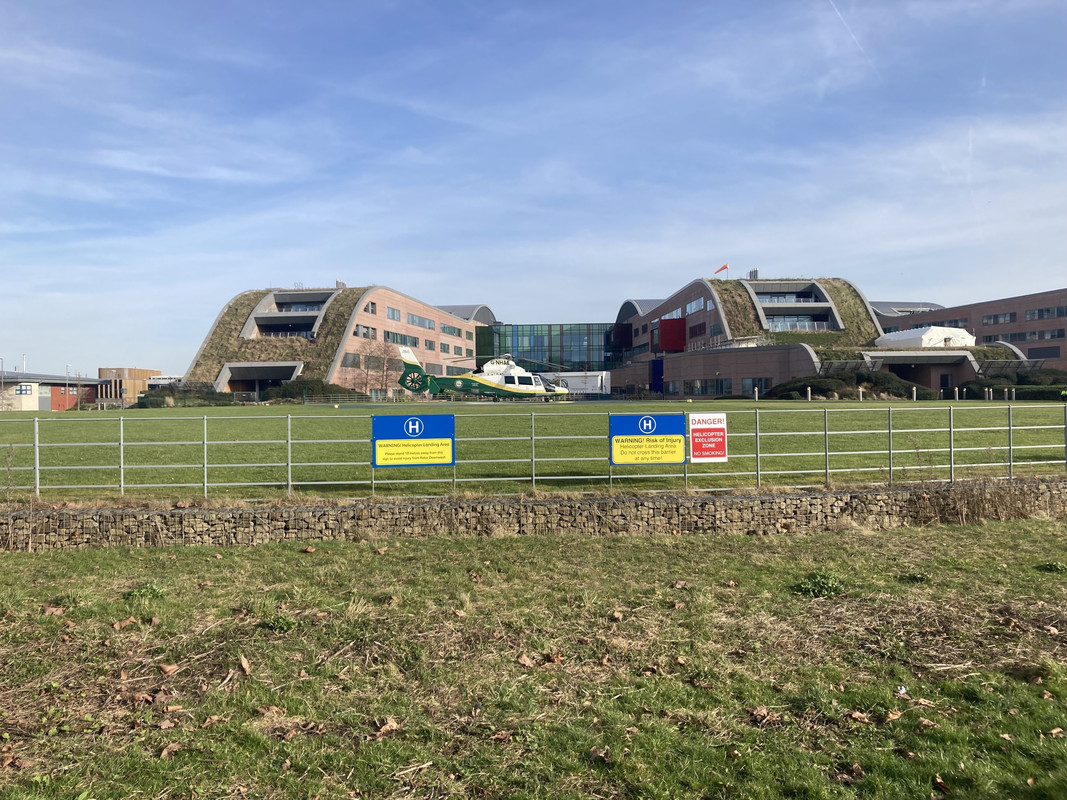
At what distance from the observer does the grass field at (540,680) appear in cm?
447

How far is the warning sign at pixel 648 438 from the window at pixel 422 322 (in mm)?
90599

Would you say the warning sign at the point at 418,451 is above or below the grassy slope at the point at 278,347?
below

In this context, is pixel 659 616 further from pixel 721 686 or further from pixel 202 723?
pixel 202 723

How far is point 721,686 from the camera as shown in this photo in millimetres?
5754

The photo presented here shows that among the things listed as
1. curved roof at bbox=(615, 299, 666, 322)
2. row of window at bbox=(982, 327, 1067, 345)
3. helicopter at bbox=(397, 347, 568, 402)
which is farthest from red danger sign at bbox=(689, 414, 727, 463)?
curved roof at bbox=(615, 299, 666, 322)

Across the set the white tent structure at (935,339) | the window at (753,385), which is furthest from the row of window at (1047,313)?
the window at (753,385)

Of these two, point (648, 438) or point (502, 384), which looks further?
point (502, 384)

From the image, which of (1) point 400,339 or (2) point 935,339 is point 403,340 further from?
(2) point 935,339

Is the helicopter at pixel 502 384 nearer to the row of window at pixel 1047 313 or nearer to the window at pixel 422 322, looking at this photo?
the window at pixel 422 322

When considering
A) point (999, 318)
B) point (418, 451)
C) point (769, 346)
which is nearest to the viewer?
point (418, 451)

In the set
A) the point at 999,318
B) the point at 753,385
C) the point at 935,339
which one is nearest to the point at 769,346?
the point at 753,385

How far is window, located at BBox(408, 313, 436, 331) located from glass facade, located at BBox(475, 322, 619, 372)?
2510 centimetres

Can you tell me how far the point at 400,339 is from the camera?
9781cm

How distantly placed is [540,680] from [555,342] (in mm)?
129014
